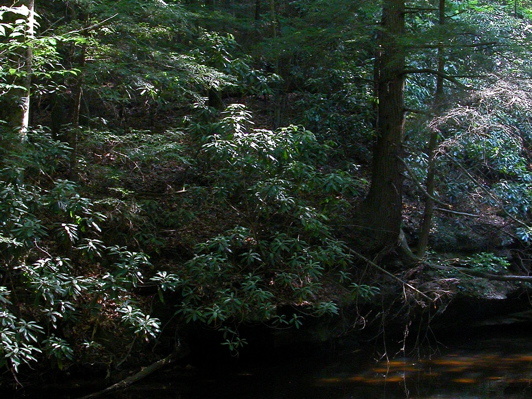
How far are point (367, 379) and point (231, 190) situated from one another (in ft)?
10.8

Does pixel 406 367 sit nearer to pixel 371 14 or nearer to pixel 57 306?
pixel 57 306

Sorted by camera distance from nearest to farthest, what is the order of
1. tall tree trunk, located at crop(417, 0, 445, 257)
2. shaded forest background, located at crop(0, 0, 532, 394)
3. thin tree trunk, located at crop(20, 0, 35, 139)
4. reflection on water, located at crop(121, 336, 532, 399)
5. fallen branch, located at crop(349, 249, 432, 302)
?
thin tree trunk, located at crop(20, 0, 35, 139), shaded forest background, located at crop(0, 0, 532, 394), reflection on water, located at crop(121, 336, 532, 399), fallen branch, located at crop(349, 249, 432, 302), tall tree trunk, located at crop(417, 0, 445, 257)

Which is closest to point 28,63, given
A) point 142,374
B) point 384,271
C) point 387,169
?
point 142,374

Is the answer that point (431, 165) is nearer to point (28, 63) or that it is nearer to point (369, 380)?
point (369, 380)

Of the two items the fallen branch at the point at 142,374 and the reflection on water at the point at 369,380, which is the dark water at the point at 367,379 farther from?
the fallen branch at the point at 142,374

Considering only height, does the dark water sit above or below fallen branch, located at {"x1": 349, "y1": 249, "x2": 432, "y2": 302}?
below

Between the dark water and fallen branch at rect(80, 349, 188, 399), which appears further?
the dark water

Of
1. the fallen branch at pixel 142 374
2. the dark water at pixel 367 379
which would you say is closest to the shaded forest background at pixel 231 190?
the fallen branch at pixel 142 374

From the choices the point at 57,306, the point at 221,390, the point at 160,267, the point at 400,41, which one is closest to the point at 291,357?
the point at 221,390

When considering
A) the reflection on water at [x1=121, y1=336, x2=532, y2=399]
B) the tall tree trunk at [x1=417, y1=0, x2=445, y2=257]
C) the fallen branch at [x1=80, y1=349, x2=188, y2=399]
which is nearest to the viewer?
the fallen branch at [x1=80, y1=349, x2=188, y2=399]

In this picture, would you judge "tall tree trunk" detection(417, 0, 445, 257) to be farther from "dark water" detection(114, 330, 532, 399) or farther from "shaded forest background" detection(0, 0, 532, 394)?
"dark water" detection(114, 330, 532, 399)

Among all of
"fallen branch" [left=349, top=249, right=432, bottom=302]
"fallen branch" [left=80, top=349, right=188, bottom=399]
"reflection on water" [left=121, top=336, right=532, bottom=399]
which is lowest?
"reflection on water" [left=121, top=336, right=532, bottom=399]

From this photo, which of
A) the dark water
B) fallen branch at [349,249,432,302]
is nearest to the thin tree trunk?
the dark water

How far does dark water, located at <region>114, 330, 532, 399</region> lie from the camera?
294 inches
